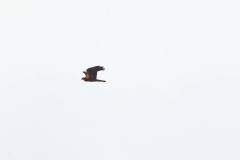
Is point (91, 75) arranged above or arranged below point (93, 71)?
below

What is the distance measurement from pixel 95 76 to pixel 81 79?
2360 mm

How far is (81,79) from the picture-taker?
69.9 m

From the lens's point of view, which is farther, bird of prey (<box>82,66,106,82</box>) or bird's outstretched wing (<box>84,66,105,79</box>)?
bird of prey (<box>82,66,106,82</box>)

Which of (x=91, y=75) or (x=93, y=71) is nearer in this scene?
(x=93, y=71)

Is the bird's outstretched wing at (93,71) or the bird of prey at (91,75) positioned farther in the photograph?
the bird of prey at (91,75)

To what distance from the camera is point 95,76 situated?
225 ft
